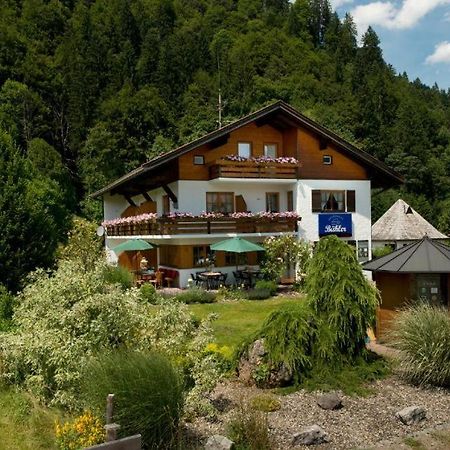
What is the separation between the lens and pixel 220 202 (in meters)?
26.7

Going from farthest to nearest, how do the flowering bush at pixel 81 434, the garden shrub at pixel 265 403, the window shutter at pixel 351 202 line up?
the window shutter at pixel 351 202
the garden shrub at pixel 265 403
the flowering bush at pixel 81 434

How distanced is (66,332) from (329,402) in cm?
409

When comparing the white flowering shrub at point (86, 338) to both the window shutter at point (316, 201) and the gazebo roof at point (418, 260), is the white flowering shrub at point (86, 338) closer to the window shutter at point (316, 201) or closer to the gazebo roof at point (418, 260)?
the gazebo roof at point (418, 260)

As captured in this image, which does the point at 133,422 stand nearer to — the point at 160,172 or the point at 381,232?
the point at 160,172

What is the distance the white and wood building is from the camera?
970 inches

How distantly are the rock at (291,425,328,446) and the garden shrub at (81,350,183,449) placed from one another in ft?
5.43

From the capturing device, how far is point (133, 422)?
5.97 metres

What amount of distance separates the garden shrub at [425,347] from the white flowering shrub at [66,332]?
460 cm

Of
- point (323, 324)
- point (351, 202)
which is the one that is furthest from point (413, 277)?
point (351, 202)

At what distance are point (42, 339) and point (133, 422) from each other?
2.15 meters

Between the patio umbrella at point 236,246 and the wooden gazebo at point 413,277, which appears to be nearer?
the wooden gazebo at point 413,277

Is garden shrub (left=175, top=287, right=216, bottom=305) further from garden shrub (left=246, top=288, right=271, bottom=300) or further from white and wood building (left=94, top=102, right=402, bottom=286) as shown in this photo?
white and wood building (left=94, top=102, right=402, bottom=286)

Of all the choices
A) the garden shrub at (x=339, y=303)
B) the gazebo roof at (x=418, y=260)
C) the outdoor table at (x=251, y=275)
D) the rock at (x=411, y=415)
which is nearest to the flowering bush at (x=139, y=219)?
the outdoor table at (x=251, y=275)

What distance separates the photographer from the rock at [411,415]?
7512mm
